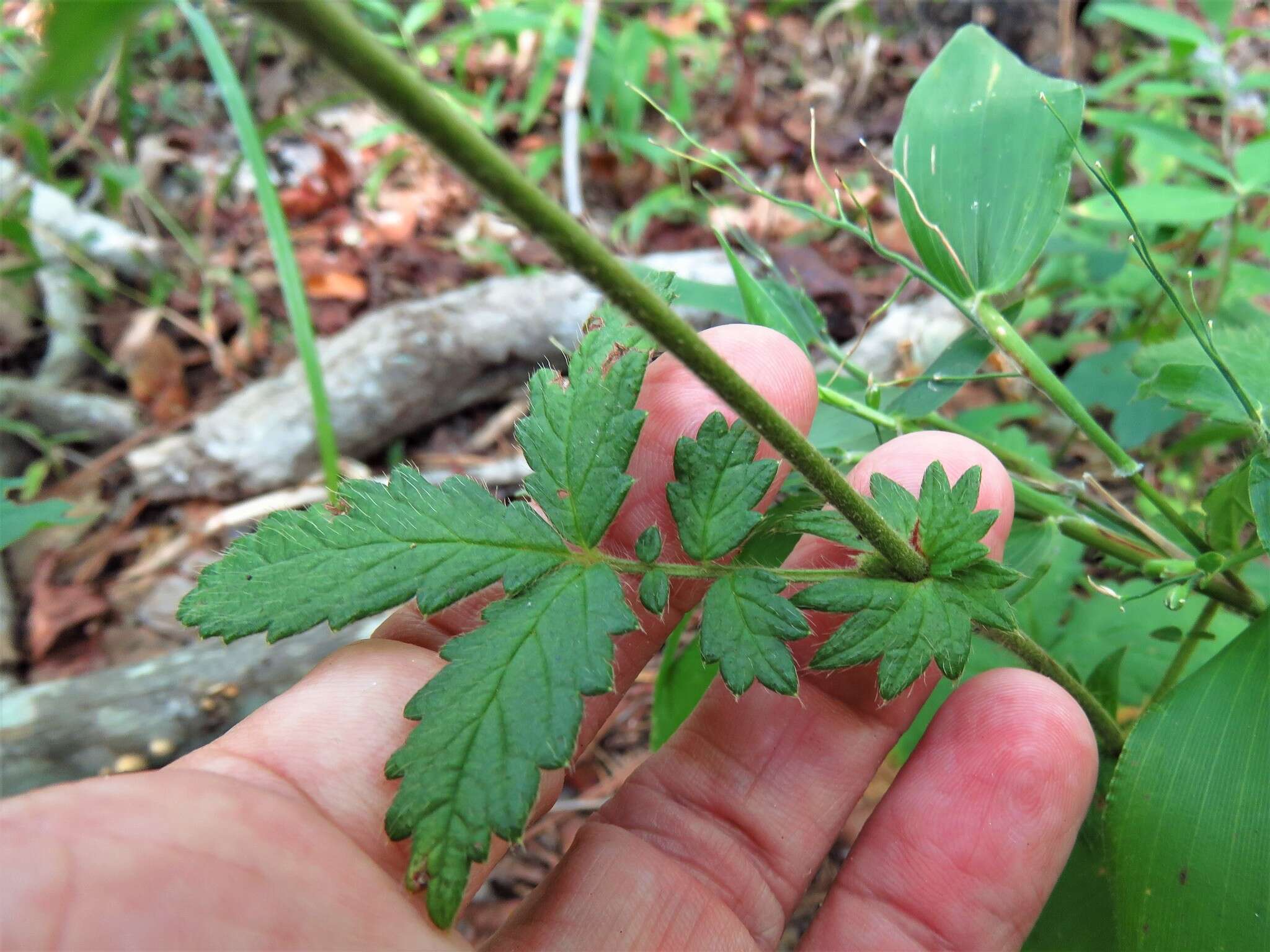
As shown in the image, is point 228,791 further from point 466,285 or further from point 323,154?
point 323,154

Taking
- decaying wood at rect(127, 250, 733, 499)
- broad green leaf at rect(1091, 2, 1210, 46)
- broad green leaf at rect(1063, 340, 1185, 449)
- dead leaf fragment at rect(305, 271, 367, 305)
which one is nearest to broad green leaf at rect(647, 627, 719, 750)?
broad green leaf at rect(1063, 340, 1185, 449)

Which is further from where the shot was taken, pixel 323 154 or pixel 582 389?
pixel 323 154

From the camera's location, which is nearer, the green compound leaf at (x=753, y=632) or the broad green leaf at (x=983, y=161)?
the green compound leaf at (x=753, y=632)

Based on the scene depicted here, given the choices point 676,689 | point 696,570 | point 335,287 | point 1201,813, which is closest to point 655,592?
point 696,570

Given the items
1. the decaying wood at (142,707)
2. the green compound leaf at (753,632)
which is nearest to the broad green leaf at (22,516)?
the decaying wood at (142,707)

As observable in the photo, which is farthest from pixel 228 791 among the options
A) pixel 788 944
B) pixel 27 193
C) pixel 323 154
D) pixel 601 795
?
pixel 323 154

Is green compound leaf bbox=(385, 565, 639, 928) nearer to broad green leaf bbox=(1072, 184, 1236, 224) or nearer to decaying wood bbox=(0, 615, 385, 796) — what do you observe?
decaying wood bbox=(0, 615, 385, 796)

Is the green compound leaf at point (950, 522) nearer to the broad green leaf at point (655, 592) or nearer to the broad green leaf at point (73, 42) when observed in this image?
the broad green leaf at point (655, 592)
